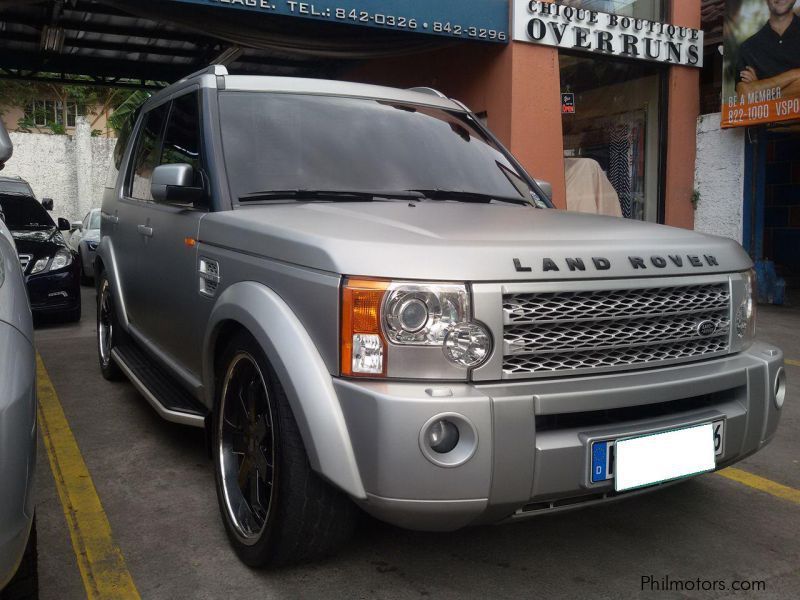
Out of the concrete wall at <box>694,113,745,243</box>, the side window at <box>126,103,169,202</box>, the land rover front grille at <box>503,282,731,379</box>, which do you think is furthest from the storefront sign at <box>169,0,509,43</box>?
the land rover front grille at <box>503,282,731,379</box>

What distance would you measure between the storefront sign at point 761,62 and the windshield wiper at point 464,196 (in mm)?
6856

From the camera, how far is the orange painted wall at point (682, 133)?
10.7m

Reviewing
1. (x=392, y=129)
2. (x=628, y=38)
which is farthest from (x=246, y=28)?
(x=392, y=129)

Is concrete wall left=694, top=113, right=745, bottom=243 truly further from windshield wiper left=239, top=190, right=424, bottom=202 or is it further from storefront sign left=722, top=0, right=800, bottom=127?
windshield wiper left=239, top=190, right=424, bottom=202

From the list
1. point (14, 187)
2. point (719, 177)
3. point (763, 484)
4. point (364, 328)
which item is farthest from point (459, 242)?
point (14, 187)

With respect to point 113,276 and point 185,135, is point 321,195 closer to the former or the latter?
point 185,135

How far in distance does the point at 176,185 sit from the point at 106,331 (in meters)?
2.61

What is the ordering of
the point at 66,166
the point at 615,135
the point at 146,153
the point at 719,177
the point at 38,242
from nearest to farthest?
the point at 146,153 → the point at 38,242 → the point at 719,177 → the point at 615,135 → the point at 66,166

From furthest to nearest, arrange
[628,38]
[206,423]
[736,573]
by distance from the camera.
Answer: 1. [628,38]
2. [206,423]
3. [736,573]

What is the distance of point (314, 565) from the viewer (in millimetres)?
2600

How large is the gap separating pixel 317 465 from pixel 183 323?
4.74ft

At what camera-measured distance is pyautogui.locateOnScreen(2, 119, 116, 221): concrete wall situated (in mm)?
25703

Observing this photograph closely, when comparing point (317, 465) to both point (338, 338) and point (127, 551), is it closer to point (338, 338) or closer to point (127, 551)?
point (338, 338)

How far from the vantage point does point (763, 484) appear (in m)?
3.45
